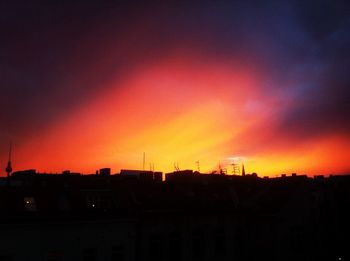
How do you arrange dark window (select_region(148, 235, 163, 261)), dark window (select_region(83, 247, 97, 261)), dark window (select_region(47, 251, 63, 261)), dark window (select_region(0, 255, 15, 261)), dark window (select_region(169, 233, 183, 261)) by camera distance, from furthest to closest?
dark window (select_region(169, 233, 183, 261)) → dark window (select_region(148, 235, 163, 261)) → dark window (select_region(83, 247, 97, 261)) → dark window (select_region(47, 251, 63, 261)) → dark window (select_region(0, 255, 15, 261))

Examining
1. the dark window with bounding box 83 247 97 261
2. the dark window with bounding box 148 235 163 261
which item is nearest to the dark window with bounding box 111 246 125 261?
the dark window with bounding box 83 247 97 261

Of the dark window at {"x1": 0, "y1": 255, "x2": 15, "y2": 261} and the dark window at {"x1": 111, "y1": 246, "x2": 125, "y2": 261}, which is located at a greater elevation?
the dark window at {"x1": 0, "y1": 255, "x2": 15, "y2": 261}

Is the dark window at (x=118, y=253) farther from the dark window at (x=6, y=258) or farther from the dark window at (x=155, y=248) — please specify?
the dark window at (x=6, y=258)

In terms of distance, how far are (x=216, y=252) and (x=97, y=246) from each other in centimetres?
1416

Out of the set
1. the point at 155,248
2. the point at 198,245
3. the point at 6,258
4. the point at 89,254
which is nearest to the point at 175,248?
the point at 155,248

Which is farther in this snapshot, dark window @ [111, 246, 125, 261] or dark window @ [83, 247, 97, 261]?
dark window @ [111, 246, 125, 261]

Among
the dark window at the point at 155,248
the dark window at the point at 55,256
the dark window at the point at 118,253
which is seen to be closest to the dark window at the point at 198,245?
the dark window at the point at 155,248

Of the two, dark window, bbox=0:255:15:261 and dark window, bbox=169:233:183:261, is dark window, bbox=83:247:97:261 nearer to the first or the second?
dark window, bbox=0:255:15:261

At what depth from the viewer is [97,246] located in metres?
36.6

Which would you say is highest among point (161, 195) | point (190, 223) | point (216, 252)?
point (161, 195)

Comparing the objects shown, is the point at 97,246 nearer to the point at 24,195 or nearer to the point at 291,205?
the point at 24,195

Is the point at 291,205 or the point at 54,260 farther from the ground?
the point at 291,205

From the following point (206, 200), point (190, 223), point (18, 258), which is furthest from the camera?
point (206, 200)

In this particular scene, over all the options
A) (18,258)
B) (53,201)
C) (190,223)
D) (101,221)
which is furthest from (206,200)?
(18,258)
